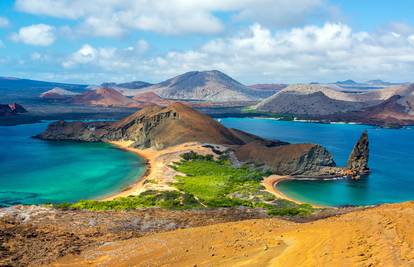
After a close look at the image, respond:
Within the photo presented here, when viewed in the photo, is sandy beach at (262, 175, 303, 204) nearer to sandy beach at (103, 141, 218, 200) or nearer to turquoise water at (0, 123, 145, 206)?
sandy beach at (103, 141, 218, 200)

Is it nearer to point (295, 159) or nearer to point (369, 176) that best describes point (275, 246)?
point (295, 159)

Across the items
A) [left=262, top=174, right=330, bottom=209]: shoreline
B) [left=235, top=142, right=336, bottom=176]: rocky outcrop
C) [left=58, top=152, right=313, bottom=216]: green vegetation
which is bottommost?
[left=262, top=174, right=330, bottom=209]: shoreline

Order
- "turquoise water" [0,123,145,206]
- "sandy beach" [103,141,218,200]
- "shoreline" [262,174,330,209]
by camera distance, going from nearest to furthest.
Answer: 1. "shoreline" [262,174,330,209]
2. "turquoise water" [0,123,145,206]
3. "sandy beach" [103,141,218,200]

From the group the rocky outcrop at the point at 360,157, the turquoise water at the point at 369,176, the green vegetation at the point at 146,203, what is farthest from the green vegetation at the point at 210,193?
the rocky outcrop at the point at 360,157

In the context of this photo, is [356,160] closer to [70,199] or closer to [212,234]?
[70,199]

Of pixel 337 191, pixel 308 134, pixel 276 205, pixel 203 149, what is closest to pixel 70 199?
pixel 276 205

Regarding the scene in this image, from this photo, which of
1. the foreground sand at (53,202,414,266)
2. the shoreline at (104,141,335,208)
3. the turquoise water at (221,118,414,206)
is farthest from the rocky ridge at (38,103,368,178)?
the foreground sand at (53,202,414,266)

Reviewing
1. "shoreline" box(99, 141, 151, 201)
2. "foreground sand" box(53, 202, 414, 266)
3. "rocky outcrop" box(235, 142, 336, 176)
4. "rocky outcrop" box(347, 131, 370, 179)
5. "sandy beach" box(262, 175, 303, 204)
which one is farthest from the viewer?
"rocky outcrop" box(347, 131, 370, 179)
